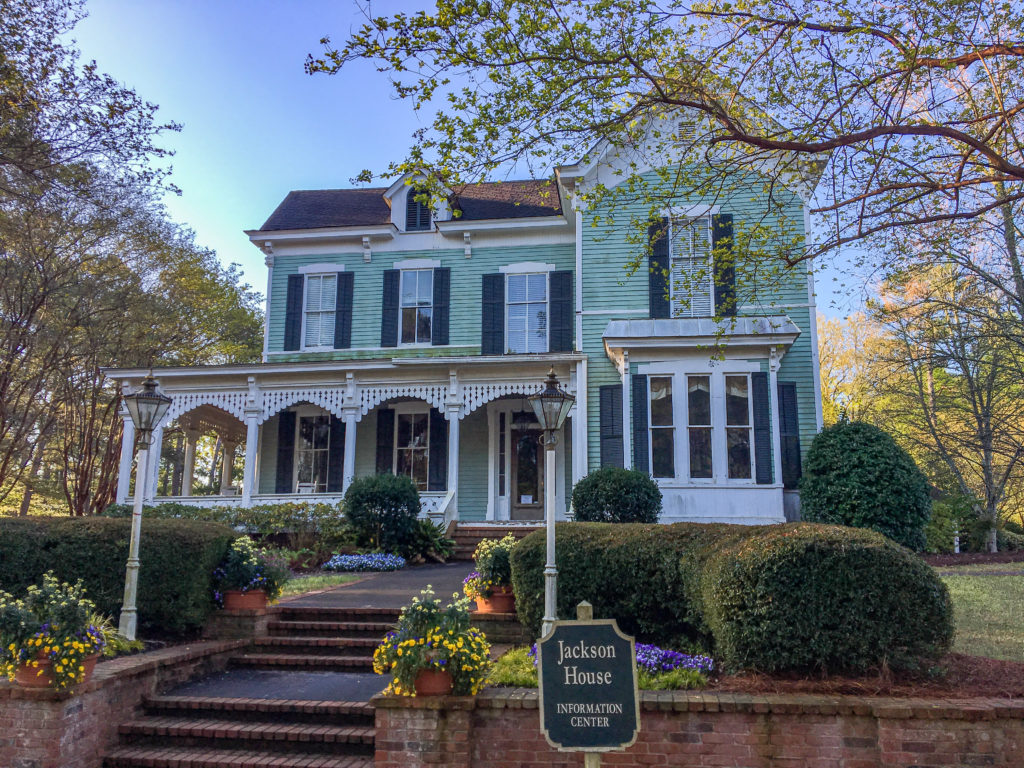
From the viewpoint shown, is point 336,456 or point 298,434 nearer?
point 336,456

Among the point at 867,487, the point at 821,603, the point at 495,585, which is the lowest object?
the point at 495,585

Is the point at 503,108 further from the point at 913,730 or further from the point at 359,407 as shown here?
the point at 359,407

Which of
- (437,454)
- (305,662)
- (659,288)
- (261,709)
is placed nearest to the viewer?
(261,709)

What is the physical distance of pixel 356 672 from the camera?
712 cm

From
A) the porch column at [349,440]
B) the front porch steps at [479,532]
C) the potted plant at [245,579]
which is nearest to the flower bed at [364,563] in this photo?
the front porch steps at [479,532]

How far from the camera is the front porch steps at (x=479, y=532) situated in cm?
1505

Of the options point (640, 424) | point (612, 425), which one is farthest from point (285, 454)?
point (640, 424)

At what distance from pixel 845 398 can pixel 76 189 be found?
28721mm

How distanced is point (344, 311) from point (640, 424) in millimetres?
7775

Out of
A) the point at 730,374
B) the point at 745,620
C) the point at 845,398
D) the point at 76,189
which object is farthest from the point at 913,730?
the point at 845,398

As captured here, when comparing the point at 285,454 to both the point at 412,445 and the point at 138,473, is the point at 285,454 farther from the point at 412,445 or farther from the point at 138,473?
the point at 138,473

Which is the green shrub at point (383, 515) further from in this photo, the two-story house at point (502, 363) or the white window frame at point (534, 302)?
the white window frame at point (534, 302)

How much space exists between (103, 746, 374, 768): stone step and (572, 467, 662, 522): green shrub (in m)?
8.13

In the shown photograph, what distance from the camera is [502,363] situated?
51.4ft
